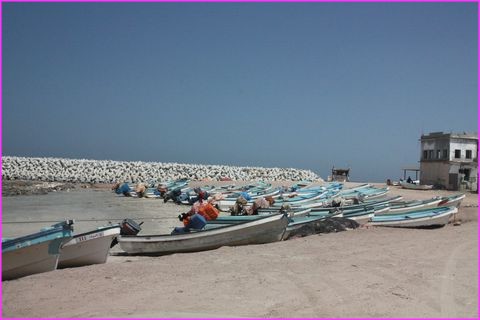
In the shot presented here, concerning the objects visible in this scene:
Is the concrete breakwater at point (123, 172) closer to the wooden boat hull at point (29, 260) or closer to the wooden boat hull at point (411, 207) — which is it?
the wooden boat hull at point (411, 207)

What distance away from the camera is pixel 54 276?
9.63m

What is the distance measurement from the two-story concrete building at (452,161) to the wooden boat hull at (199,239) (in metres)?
28.9

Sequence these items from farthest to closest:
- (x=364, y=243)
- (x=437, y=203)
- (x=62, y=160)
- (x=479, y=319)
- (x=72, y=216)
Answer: (x=62, y=160) → (x=72, y=216) → (x=437, y=203) → (x=364, y=243) → (x=479, y=319)

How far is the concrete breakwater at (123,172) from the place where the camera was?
53000mm

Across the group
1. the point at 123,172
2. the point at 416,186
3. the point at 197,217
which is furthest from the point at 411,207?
the point at 123,172

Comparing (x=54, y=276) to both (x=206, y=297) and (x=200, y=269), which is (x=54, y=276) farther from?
(x=206, y=297)

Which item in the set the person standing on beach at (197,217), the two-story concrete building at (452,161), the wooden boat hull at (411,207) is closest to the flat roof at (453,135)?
the two-story concrete building at (452,161)

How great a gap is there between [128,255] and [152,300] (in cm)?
506

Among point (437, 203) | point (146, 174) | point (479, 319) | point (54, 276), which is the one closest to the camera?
point (479, 319)

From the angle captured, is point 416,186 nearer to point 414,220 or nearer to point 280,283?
point 414,220

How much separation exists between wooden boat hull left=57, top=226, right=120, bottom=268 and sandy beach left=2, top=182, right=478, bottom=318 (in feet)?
1.22

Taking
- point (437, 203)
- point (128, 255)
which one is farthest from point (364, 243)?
point (437, 203)

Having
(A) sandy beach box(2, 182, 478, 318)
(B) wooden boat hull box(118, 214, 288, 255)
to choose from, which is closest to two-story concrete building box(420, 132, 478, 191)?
(A) sandy beach box(2, 182, 478, 318)

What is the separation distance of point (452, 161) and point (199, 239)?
3108 centimetres
